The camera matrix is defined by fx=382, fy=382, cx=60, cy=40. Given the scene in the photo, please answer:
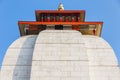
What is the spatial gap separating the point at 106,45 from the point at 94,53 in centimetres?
132

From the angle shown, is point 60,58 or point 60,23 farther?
point 60,23

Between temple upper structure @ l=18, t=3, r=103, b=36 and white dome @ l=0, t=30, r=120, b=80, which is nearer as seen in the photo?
white dome @ l=0, t=30, r=120, b=80

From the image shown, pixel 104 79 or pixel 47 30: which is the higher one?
pixel 47 30

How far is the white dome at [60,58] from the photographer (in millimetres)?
26125

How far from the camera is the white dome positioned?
2612 cm

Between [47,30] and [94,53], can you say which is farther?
[47,30]

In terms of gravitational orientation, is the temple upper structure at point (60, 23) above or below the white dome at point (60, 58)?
above

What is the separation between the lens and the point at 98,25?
31.6 metres

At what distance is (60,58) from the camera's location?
27078 mm

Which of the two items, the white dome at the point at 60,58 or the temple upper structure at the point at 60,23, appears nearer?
the white dome at the point at 60,58

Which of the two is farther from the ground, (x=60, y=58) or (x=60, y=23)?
(x=60, y=23)

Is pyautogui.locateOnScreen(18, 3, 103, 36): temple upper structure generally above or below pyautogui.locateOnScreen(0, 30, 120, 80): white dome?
above

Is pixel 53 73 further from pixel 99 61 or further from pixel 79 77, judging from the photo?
pixel 99 61

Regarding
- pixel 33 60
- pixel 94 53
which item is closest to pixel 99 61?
pixel 94 53
